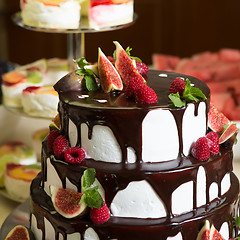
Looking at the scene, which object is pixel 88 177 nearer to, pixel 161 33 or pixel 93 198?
pixel 93 198

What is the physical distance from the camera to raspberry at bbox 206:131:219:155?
1.49m

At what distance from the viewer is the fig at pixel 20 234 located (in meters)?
1.63

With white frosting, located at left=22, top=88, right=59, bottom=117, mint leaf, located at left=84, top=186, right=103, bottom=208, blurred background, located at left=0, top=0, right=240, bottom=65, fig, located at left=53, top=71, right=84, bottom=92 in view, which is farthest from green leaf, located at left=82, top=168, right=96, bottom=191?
blurred background, located at left=0, top=0, right=240, bottom=65

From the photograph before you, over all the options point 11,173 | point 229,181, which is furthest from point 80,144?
point 11,173

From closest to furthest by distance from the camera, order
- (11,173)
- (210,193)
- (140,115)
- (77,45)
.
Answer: (140,115)
(210,193)
(11,173)
(77,45)

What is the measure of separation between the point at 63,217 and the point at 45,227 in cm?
11

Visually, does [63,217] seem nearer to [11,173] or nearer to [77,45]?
[11,173]

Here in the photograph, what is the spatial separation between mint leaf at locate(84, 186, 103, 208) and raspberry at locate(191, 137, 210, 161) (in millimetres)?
269

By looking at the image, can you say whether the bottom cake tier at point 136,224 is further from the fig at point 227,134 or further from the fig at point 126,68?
the fig at point 126,68

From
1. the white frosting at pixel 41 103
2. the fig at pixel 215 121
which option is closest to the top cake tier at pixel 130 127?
the fig at pixel 215 121

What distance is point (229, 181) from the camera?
161 cm

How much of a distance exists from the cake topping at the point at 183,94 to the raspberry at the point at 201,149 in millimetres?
106

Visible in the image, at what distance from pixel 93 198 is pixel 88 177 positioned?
0.05 meters

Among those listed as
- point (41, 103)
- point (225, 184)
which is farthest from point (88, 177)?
point (41, 103)
